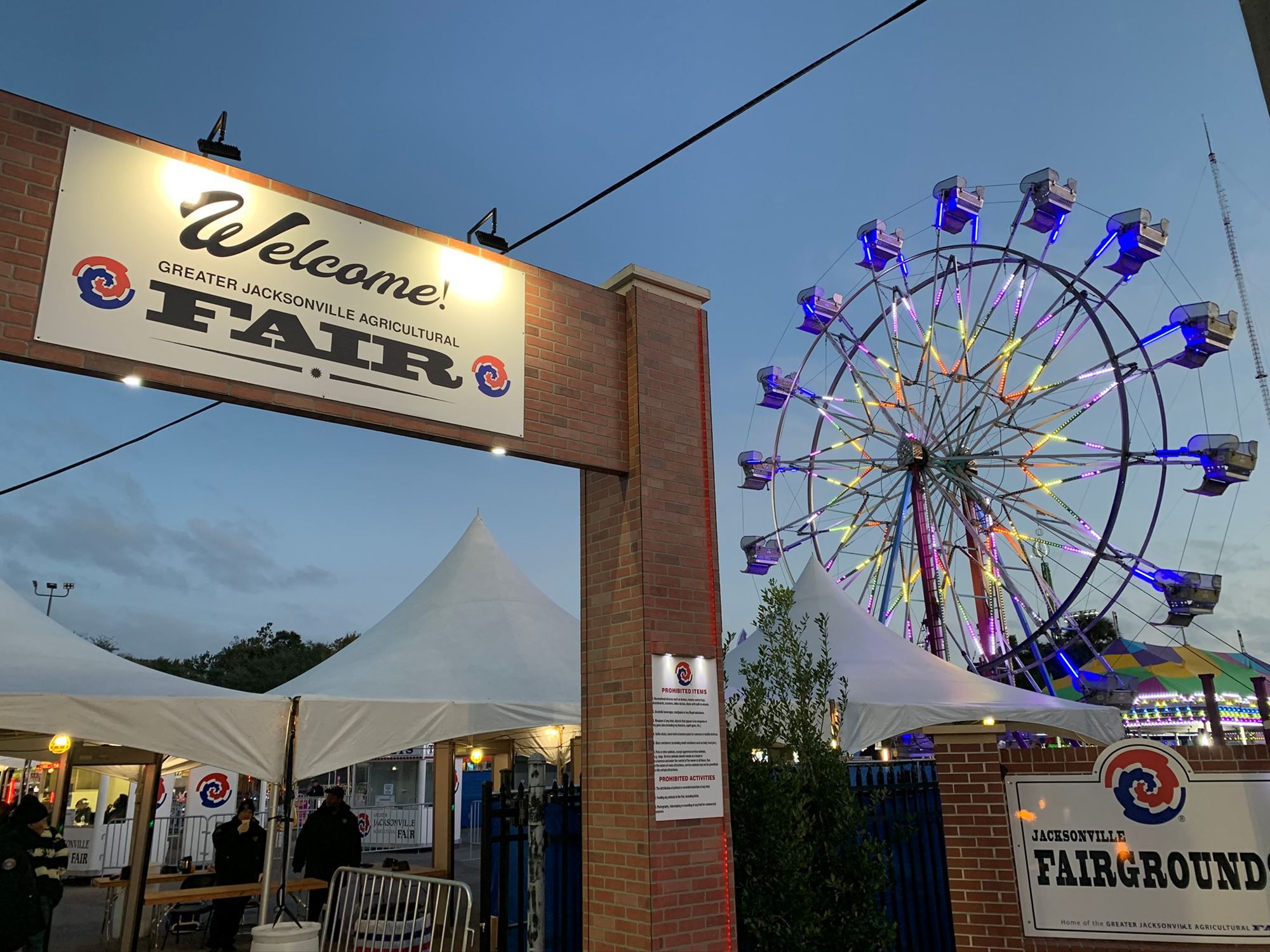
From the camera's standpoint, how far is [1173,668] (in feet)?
97.9

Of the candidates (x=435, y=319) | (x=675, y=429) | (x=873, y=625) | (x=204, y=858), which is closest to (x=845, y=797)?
(x=675, y=429)

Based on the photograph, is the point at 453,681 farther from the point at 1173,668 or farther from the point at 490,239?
the point at 1173,668

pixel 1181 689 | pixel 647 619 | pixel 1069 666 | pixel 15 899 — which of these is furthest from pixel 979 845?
pixel 1181 689

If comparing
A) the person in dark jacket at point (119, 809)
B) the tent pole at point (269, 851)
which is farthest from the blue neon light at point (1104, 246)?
the person in dark jacket at point (119, 809)

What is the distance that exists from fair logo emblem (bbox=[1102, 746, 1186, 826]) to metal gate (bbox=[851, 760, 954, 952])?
5.83ft

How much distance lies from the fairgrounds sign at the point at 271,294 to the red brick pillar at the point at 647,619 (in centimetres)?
91

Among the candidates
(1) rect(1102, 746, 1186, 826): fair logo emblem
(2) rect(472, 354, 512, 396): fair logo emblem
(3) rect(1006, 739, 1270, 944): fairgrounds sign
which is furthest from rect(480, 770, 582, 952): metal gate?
(1) rect(1102, 746, 1186, 826): fair logo emblem

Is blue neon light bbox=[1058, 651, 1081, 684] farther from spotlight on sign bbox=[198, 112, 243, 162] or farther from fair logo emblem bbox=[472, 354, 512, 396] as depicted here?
spotlight on sign bbox=[198, 112, 243, 162]

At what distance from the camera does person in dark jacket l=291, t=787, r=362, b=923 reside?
954cm

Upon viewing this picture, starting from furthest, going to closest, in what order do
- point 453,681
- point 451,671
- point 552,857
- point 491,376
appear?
point 451,671
point 453,681
point 552,857
point 491,376

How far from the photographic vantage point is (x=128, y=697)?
6.89 metres

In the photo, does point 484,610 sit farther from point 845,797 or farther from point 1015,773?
point 1015,773

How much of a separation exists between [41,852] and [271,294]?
17.8ft

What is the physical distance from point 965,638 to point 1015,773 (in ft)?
46.4
